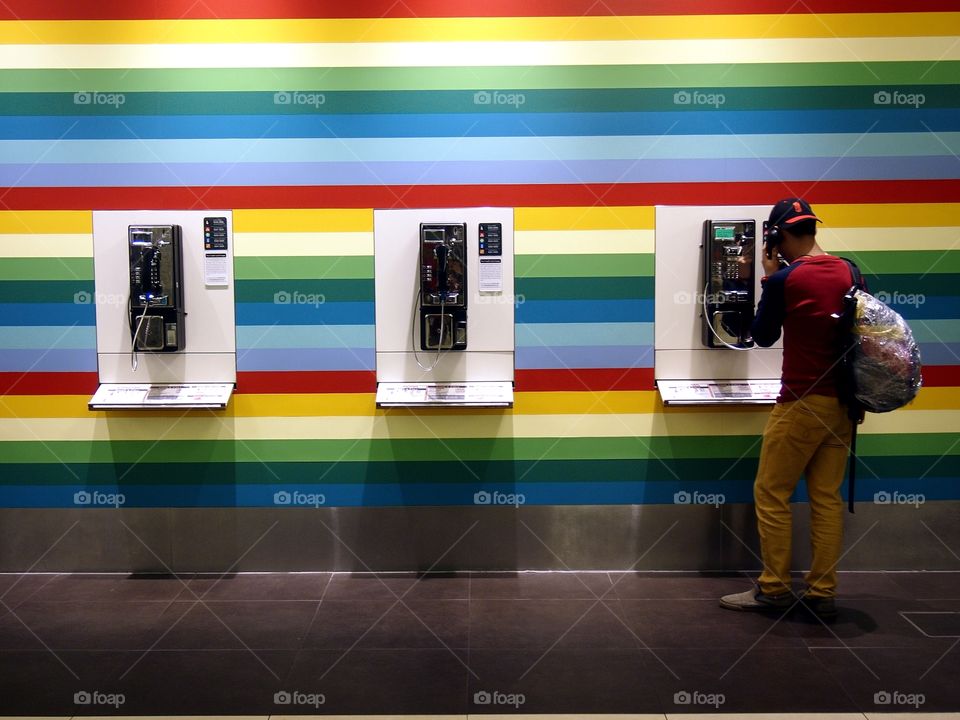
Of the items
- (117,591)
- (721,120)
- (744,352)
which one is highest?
(721,120)

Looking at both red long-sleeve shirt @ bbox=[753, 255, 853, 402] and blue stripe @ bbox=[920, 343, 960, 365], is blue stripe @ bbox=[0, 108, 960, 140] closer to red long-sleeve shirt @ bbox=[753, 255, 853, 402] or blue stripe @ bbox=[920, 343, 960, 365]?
red long-sleeve shirt @ bbox=[753, 255, 853, 402]

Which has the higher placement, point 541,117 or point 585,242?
point 541,117

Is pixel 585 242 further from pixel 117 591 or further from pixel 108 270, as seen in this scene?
pixel 117 591

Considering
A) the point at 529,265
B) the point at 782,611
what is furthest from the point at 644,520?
the point at 529,265

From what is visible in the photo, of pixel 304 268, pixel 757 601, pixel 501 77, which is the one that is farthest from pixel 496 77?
pixel 757 601

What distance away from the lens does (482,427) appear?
189 inches

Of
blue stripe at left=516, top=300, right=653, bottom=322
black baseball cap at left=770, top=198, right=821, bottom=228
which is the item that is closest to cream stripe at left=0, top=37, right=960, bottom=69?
black baseball cap at left=770, top=198, right=821, bottom=228

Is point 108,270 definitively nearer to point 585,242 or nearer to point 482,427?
point 482,427

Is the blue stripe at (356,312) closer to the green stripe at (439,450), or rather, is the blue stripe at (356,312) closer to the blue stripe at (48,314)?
the blue stripe at (48,314)

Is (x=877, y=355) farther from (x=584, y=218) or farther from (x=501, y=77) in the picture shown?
(x=501, y=77)

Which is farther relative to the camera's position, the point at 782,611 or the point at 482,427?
the point at 482,427

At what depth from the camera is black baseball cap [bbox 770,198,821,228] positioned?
4.09 metres

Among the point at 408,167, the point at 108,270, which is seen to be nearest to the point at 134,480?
the point at 108,270

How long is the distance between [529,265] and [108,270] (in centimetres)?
221
